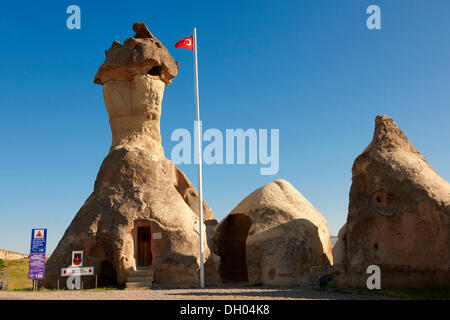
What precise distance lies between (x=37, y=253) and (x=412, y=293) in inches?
497

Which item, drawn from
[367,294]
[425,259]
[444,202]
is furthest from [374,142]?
[367,294]

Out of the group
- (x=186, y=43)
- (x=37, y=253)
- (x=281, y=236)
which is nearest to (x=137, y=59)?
(x=186, y=43)

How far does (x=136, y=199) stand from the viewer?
56.4 ft

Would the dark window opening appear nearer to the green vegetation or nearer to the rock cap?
the rock cap

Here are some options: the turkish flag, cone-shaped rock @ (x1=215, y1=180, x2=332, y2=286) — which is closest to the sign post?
cone-shaped rock @ (x1=215, y1=180, x2=332, y2=286)

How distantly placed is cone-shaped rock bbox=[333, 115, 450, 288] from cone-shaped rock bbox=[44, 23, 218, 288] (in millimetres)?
6305

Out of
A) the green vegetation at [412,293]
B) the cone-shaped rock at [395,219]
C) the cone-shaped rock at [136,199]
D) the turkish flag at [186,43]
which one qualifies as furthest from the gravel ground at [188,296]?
the turkish flag at [186,43]

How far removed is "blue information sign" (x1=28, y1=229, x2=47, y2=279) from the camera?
1510cm

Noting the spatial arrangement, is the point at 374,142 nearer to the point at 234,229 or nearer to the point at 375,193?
the point at 375,193

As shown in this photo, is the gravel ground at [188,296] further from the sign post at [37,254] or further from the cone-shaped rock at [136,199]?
the cone-shaped rock at [136,199]

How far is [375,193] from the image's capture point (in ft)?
45.6

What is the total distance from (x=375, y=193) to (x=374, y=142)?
6.40 ft

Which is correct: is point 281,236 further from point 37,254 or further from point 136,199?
point 37,254

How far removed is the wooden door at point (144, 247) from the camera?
58.7 feet
